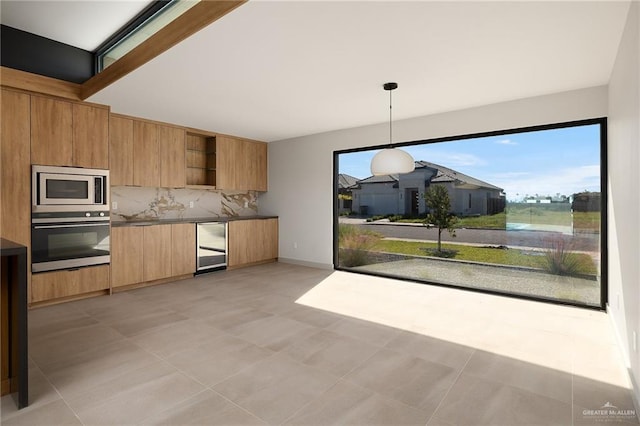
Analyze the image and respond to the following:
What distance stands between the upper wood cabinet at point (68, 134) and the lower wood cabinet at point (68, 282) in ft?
4.16

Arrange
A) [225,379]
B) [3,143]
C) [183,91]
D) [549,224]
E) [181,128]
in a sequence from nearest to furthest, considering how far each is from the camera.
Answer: [225,379] → [3,143] → [183,91] → [549,224] → [181,128]

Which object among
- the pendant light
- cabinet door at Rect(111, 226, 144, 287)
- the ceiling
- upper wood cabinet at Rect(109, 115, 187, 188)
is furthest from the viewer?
upper wood cabinet at Rect(109, 115, 187, 188)

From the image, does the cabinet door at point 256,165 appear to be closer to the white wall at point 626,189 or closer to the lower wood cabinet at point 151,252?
the lower wood cabinet at point 151,252

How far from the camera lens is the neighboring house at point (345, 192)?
19.7 ft

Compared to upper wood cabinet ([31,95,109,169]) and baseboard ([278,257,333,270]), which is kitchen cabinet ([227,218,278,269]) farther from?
upper wood cabinet ([31,95,109,169])

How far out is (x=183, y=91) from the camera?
A: 3807mm

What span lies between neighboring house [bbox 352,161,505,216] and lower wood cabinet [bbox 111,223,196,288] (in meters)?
2.83

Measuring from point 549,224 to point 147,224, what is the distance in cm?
521

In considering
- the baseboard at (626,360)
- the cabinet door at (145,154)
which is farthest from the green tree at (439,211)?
the cabinet door at (145,154)

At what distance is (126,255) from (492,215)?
488 cm

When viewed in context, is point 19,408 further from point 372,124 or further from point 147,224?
point 372,124

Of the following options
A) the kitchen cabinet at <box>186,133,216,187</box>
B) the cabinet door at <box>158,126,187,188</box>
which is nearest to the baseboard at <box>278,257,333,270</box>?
the kitchen cabinet at <box>186,133,216,187</box>

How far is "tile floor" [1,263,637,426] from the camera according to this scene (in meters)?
1.95

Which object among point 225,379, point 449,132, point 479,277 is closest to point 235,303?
point 225,379
